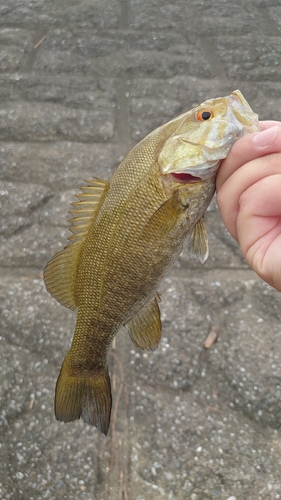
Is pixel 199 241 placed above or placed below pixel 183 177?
below

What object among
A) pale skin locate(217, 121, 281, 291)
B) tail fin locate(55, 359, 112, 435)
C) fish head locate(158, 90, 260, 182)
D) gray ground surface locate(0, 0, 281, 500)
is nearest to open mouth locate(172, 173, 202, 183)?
fish head locate(158, 90, 260, 182)

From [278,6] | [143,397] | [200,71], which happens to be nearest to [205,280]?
[143,397]

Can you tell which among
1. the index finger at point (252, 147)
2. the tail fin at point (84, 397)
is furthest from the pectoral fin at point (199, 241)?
the tail fin at point (84, 397)

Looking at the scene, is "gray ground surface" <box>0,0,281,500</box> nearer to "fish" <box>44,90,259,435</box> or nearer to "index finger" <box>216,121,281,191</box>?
"fish" <box>44,90,259,435</box>

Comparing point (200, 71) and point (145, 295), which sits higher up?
point (145, 295)

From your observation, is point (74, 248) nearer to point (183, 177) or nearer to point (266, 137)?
point (183, 177)

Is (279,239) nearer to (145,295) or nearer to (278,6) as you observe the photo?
(145,295)

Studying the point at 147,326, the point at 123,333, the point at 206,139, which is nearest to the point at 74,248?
the point at 147,326
